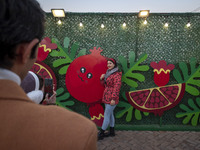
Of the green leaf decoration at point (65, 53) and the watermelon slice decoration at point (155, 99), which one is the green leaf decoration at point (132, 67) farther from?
the green leaf decoration at point (65, 53)

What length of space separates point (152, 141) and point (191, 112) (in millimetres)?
1514

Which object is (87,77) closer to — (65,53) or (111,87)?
(111,87)

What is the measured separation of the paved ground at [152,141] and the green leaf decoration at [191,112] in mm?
324

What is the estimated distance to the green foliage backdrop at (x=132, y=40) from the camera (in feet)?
12.6

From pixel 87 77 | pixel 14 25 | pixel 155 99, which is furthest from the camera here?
pixel 155 99

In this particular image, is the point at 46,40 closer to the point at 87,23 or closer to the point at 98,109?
the point at 87,23

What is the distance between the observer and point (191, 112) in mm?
3941

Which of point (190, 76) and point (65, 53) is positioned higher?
point (65, 53)

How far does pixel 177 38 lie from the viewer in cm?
387

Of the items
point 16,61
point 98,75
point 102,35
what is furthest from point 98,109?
point 16,61

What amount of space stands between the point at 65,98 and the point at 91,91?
2.64ft

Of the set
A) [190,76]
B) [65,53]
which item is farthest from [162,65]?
[65,53]

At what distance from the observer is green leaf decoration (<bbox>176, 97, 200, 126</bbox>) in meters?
3.91

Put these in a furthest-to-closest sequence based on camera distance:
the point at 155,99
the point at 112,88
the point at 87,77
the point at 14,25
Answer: the point at 155,99
the point at 87,77
the point at 112,88
the point at 14,25
